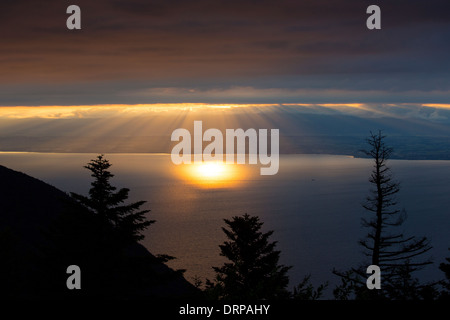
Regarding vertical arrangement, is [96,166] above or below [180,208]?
below

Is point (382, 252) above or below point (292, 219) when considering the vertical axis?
below

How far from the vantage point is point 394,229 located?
114m

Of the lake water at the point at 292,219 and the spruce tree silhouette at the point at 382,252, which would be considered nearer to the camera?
the spruce tree silhouette at the point at 382,252

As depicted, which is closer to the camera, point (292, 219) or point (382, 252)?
point (382, 252)

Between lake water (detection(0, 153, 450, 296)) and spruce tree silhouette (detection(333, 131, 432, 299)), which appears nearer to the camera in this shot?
spruce tree silhouette (detection(333, 131, 432, 299))

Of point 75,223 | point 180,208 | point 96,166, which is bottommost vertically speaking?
point 75,223

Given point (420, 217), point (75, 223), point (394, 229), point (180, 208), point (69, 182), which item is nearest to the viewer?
point (75, 223)
